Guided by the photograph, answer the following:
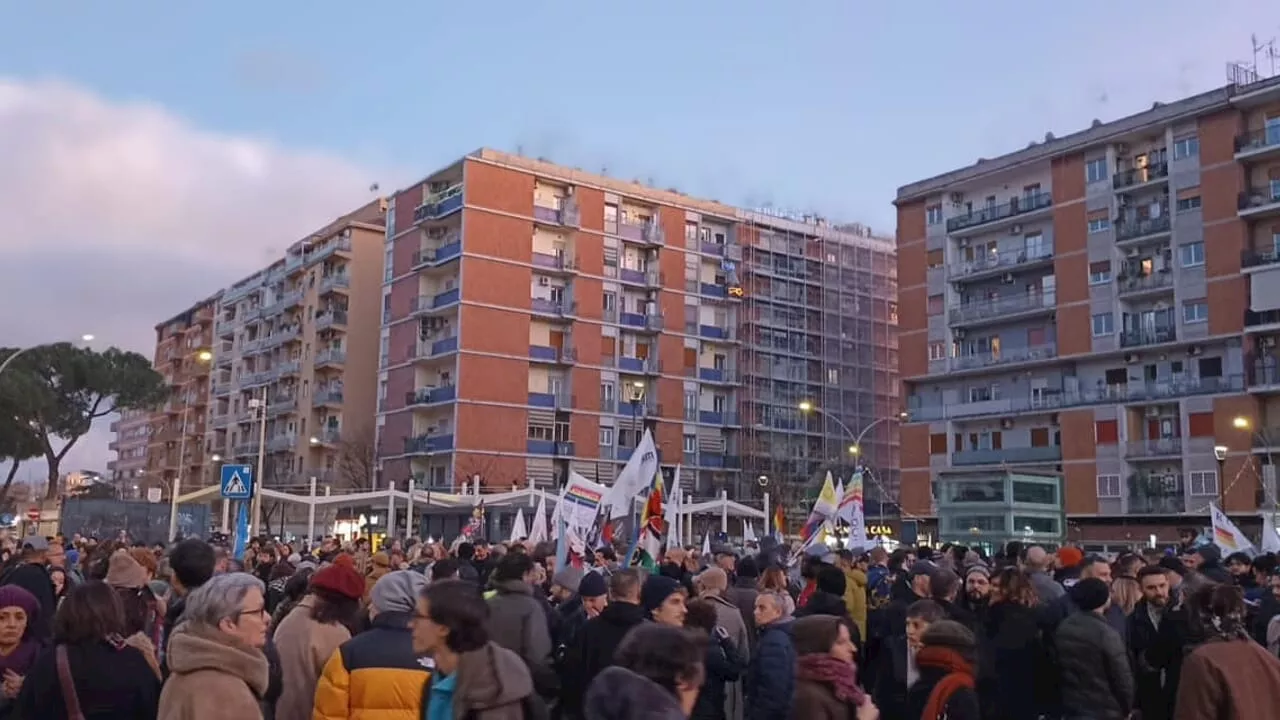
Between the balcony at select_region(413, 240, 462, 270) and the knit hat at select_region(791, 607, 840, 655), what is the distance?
61.5 meters

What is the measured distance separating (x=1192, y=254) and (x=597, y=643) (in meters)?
50.0

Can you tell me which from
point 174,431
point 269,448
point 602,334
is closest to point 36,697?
point 602,334

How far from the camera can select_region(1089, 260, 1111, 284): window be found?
54.0m

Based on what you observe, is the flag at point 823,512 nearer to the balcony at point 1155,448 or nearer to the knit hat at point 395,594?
the knit hat at point 395,594

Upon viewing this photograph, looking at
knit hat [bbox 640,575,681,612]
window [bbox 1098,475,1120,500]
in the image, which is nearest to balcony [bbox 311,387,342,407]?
window [bbox 1098,475,1120,500]

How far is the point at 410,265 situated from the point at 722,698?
64635 millimetres

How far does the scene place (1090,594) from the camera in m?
7.64

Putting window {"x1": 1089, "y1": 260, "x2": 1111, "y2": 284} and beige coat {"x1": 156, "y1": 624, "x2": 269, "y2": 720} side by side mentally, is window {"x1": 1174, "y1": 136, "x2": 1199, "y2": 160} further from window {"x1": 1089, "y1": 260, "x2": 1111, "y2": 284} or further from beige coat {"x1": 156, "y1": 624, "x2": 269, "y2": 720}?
beige coat {"x1": 156, "y1": 624, "x2": 269, "y2": 720}

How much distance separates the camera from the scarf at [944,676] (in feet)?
18.2

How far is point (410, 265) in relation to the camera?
2781 inches

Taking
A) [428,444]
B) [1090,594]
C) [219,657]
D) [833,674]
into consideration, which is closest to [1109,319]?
[428,444]

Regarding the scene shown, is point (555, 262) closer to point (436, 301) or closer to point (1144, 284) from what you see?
point (436, 301)

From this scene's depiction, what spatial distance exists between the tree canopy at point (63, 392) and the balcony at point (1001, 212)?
141 ft

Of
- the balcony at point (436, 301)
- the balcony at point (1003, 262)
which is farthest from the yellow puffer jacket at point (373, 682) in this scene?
the balcony at point (436, 301)
